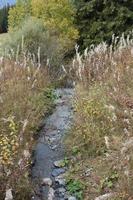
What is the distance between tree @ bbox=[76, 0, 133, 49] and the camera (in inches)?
524

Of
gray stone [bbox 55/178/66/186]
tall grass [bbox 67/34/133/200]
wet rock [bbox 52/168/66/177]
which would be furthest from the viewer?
wet rock [bbox 52/168/66/177]

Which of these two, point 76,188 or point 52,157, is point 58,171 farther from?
point 76,188

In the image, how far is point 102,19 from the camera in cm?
1372

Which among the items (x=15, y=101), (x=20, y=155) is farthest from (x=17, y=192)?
(x=15, y=101)

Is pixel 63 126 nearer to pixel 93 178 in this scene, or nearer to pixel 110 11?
pixel 93 178

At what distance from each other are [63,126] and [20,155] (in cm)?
256

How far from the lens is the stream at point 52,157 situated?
5.55 meters

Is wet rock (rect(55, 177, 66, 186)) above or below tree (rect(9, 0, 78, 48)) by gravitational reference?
below

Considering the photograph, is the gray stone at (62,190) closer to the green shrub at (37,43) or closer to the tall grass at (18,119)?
the tall grass at (18,119)

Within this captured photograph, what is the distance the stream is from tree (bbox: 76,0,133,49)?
4833 mm

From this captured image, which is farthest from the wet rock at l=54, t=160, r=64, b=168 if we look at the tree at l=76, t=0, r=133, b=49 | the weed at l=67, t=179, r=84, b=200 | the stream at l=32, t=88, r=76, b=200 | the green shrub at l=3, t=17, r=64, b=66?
the tree at l=76, t=0, r=133, b=49

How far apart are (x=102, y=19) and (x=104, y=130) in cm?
782

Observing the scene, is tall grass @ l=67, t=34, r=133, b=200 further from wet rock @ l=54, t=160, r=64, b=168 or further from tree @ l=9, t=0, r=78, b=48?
tree @ l=9, t=0, r=78, b=48

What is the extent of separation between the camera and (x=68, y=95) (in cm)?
989
